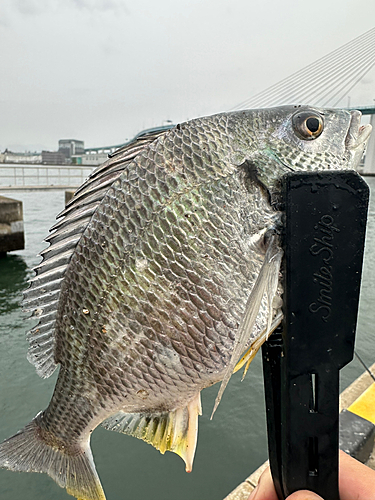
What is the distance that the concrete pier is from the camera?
7.94m

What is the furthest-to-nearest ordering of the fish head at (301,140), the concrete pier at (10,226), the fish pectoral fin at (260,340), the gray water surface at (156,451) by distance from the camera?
1. the concrete pier at (10,226)
2. the gray water surface at (156,451)
3. the fish head at (301,140)
4. the fish pectoral fin at (260,340)

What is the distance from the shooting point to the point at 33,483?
2.62 metres

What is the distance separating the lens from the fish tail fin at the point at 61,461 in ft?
4.19

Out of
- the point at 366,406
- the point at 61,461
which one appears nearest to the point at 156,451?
the point at 366,406

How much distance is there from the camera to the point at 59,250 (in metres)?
1.21

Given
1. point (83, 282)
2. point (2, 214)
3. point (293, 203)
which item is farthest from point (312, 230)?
point (2, 214)

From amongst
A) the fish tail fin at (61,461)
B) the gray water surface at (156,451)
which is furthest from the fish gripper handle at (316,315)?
the gray water surface at (156,451)

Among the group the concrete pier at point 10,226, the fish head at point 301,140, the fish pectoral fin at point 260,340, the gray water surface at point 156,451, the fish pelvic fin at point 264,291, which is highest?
the fish head at point 301,140

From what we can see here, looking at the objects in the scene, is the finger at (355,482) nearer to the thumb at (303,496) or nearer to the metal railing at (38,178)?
the thumb at (303,496)

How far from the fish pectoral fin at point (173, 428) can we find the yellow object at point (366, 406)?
2021 millimetres

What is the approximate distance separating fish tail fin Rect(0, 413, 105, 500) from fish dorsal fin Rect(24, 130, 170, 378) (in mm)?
268

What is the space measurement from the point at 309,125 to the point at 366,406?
2622 mm

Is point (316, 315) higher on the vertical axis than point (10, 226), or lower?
higher

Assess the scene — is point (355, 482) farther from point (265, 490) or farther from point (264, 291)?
point (264, 291)
